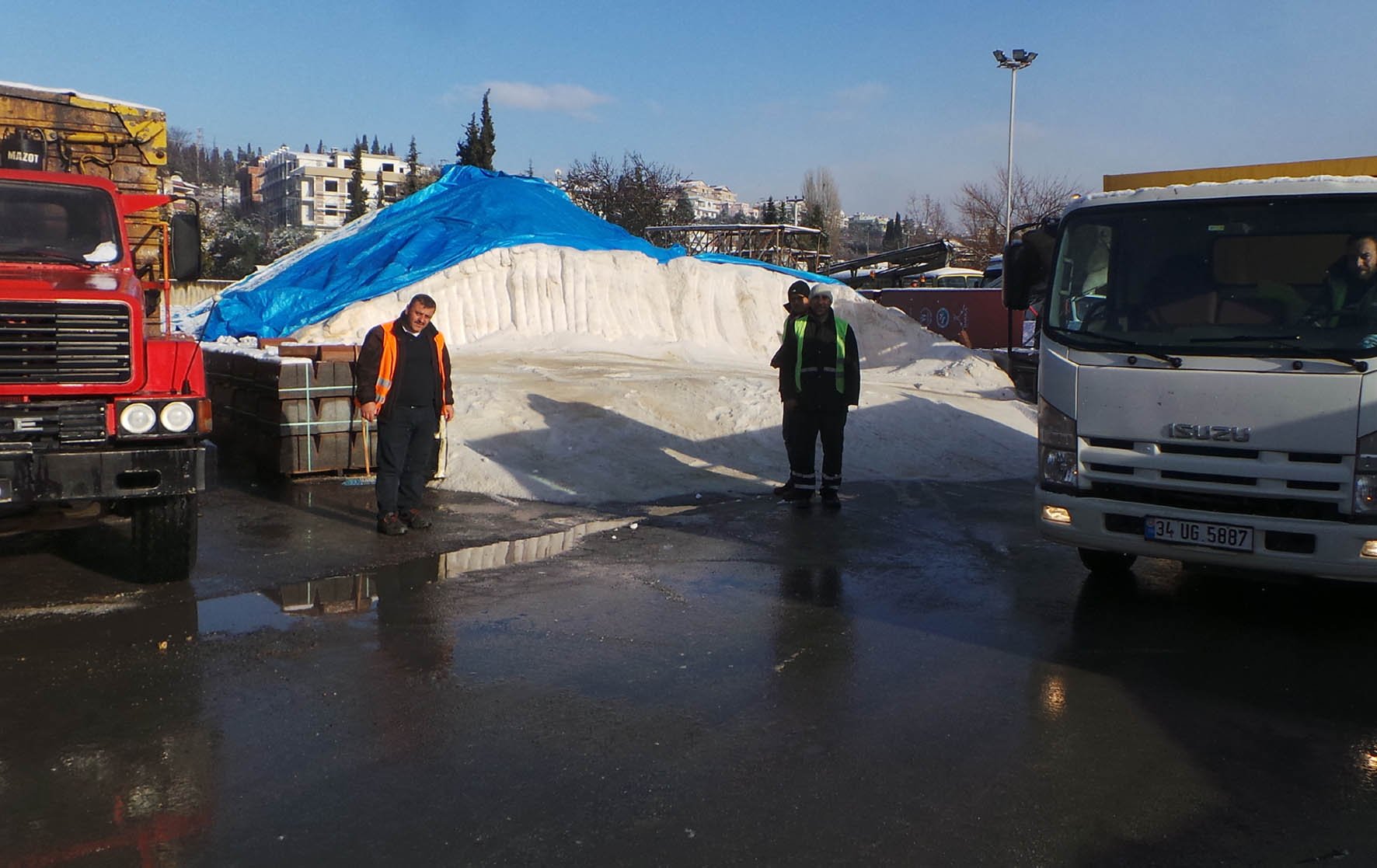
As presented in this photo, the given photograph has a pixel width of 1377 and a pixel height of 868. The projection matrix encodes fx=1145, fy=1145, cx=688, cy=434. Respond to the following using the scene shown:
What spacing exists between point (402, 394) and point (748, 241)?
32312 millimetres

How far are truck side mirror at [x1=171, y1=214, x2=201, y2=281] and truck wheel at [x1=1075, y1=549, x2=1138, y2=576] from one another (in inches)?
256

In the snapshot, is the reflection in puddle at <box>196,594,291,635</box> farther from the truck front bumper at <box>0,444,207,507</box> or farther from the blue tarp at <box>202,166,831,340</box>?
the blue tarp at <box>202,166,831,340</box>

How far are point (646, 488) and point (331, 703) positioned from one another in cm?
627

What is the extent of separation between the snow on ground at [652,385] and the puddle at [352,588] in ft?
7.32

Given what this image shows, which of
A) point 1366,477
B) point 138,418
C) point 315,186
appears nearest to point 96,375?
point 138,418

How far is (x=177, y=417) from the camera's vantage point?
22.5 feet

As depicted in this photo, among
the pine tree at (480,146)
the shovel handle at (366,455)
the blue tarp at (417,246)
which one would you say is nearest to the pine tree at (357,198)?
the pine tree at (480,146)

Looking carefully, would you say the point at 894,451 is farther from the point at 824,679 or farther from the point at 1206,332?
the point at 824,679

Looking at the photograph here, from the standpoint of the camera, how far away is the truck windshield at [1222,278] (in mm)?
6148

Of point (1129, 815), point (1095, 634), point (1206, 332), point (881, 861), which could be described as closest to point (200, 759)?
point (881, 861)

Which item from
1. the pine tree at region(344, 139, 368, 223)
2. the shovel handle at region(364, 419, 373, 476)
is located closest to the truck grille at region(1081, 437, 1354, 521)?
the shovel handle at region(364, 419, 373, 476)

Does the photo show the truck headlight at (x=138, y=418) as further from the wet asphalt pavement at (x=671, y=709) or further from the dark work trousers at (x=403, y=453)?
the dark work trousers at (x=403, y=453)

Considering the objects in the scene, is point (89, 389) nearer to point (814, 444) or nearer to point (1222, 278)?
point (814, 444)

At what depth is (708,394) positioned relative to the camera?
14078 millimetres
